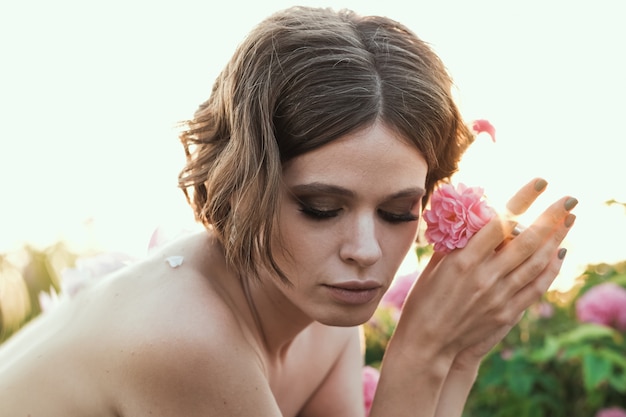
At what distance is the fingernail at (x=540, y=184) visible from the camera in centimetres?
251

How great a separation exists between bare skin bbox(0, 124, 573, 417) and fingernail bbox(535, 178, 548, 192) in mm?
13

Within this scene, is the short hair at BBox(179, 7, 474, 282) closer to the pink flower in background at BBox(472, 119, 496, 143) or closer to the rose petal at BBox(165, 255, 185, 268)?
the rose petal at BBox(165, 255, 185, 268)

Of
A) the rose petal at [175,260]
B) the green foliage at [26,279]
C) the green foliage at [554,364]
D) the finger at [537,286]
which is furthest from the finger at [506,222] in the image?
the green foliage at [26,279]

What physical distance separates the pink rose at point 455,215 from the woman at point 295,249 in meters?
0.04

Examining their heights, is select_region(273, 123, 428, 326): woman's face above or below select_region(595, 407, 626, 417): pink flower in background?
above

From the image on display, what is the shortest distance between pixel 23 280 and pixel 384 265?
3021 millimetres

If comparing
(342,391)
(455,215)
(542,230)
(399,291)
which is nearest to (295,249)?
(455,215)

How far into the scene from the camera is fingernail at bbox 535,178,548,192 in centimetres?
251

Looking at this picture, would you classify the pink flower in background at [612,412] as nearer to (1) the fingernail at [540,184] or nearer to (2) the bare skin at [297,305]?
(2) the bare skin at [297,305]

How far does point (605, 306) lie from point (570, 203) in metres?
1.48

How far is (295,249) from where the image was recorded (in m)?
2.28

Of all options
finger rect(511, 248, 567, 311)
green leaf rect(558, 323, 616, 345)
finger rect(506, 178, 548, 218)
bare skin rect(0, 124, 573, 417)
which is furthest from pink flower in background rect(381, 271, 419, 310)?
finger rect(506, 178, 548, 218)

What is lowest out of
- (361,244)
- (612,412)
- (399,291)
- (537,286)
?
(612,412)

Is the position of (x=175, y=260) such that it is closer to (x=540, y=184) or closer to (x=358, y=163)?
(x=358, y=163)
